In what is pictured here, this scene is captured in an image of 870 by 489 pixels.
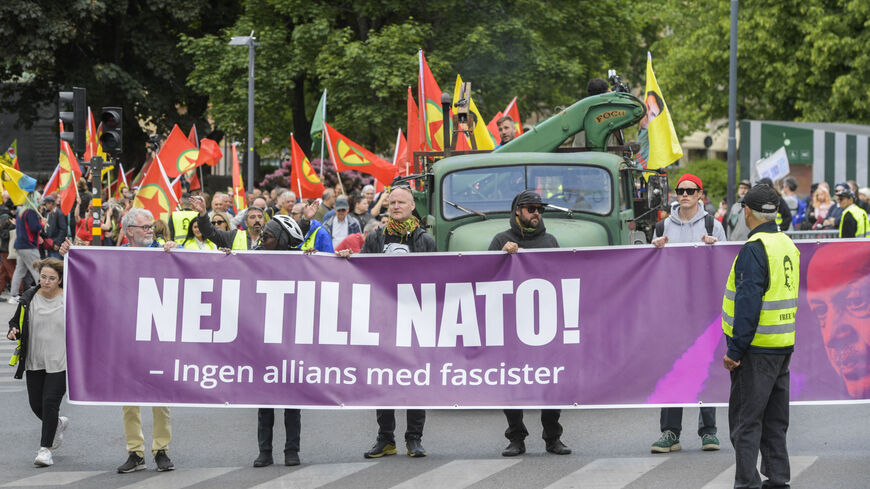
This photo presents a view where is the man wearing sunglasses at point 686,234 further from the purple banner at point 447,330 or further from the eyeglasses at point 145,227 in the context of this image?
the eyeglasses at point 145,227

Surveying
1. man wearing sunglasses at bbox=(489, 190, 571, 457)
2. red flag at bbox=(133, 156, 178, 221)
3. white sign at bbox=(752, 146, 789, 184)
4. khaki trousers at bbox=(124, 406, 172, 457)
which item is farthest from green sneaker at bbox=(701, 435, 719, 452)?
white sign at bbox=(752, 146, 789, 184)

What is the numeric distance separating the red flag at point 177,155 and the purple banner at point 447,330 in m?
12.6

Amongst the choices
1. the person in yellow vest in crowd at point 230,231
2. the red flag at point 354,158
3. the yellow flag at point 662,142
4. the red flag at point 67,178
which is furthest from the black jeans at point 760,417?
the red flag at point 67,178

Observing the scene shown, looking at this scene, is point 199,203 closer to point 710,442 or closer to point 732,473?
point 710,442

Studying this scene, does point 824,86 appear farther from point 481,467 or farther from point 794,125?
point 481,467

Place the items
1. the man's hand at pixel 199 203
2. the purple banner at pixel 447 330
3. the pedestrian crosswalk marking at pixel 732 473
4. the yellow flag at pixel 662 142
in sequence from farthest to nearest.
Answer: the yellow flag at pixel 662 142 < the man's hand at pixel 199 203 < the purple banner at pixel 447 330 < the pedestrian crosswalk marking at pixel 732 473

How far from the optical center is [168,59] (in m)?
39.9

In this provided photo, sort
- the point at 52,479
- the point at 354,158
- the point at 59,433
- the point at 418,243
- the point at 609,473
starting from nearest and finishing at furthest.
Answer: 1. the point at 609,473
2. the point at 52,479
3. the point at 418,243
4. the point at 59,433
5. the point at 354,158

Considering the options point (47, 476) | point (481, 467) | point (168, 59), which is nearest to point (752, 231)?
Result: point (481, 467)

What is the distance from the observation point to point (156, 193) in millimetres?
17891

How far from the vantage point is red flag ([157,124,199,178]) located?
21328mm

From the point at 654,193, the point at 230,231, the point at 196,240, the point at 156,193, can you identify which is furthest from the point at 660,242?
the point at 156,193

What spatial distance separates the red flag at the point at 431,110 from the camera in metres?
17.3

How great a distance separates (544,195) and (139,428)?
178 inches
